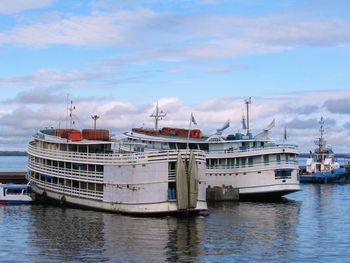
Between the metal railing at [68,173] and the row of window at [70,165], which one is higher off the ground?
the row of window at [70,165]

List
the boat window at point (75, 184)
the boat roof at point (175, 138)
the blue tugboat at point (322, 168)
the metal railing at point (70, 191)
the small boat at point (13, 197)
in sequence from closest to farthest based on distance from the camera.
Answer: the metal railing at point (70, 191) → the boat window at point (75, 184) → the small boat at point (13, 197) → the boat roof at point (175, 138) → the blue tugboat at point (322, 168)

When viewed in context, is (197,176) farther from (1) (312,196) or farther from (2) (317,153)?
(2) (317,153)

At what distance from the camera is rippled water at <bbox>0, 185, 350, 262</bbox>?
3359 cm

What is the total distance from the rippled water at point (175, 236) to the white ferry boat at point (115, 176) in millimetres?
1246

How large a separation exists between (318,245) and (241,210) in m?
18.8

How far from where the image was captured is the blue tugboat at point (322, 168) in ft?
350

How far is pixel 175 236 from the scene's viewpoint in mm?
39719

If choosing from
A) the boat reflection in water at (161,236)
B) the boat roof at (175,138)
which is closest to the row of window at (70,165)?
the boat reflection in water at (161,236)

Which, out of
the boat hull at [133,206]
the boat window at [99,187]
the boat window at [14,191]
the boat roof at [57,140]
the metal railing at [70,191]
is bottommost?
the boat hull at [133,206]

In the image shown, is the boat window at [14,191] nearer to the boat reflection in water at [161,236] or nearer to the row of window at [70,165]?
the row of window at [70,165]

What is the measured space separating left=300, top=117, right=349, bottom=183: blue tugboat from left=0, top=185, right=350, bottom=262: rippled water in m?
50.6

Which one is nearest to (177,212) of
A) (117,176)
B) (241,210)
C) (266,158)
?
(117,176)

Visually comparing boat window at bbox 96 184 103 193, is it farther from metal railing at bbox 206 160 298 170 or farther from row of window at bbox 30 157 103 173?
metal railing at bbox 206 160 298 170

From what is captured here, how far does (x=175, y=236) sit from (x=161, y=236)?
91 centimetres
